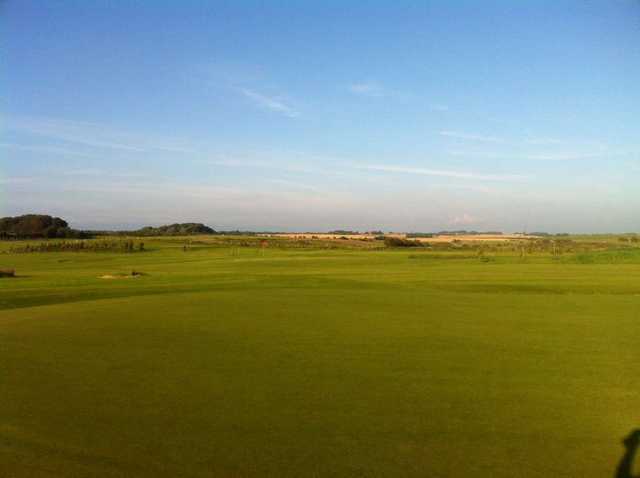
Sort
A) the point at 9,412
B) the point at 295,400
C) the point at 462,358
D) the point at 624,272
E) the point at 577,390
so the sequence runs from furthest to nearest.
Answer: the point at 624,272
the point at 462,358
the point at 577,390
the point at 295,400
the point at 9,412

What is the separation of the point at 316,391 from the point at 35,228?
3212 inches

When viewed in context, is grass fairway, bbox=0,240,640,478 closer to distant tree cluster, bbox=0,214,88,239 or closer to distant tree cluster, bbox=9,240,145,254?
distant tree cluster, bbox=9,240,145,254

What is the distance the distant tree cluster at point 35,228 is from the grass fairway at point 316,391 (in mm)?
64911

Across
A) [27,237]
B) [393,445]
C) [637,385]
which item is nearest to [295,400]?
[393,445]

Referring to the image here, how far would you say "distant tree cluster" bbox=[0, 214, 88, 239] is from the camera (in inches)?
3017

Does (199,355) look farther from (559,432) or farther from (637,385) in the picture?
(637,385)

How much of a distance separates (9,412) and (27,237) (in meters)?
76.8

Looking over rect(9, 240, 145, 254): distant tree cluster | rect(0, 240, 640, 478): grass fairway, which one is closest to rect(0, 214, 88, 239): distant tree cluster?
rect(9, 240, 145, 254): distant tree cluster

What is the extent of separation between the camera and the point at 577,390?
336 inches

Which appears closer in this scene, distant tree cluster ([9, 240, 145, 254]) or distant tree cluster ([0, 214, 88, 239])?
distant tree cluster ([9, 240, 145, 254])

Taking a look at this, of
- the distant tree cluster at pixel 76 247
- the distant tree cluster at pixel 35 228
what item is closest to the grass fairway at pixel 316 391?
the distant tree cluster at pixel 76 247

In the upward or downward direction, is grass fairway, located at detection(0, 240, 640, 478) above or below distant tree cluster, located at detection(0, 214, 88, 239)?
below

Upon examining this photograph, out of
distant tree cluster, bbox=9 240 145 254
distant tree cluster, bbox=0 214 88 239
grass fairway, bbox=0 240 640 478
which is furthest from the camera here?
distant tree cluster, bbox=0 214 88 239

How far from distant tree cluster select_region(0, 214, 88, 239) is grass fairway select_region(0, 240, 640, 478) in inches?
2556
